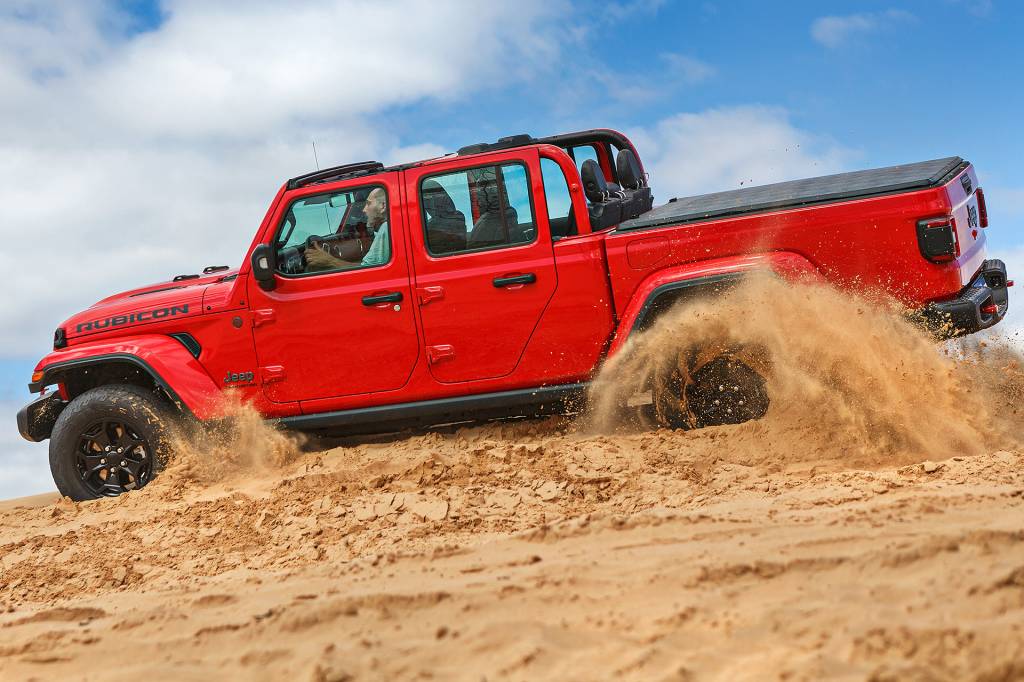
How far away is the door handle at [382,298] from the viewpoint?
602cm

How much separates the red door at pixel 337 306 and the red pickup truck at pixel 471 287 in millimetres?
10

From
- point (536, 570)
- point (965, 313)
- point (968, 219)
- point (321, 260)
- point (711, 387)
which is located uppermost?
point (321, 260)

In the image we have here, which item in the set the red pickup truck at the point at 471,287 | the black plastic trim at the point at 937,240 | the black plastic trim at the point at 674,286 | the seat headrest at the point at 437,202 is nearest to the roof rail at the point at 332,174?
the red pickup truck at the point at 471,287

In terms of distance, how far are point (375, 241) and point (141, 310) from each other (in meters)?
1.85

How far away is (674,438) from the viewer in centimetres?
566

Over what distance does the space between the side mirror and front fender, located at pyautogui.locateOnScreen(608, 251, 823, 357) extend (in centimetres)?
217

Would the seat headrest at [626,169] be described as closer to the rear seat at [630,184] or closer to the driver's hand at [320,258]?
the rear seat at [630,184]

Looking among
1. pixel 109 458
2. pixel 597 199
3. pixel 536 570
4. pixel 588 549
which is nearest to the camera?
pixel 536 570

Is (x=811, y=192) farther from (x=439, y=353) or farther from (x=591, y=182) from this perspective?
(x=439, y=353)

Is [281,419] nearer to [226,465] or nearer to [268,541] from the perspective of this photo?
[226,465]

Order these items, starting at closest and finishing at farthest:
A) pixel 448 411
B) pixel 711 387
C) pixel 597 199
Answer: pixel 711 387 → pixel 448 411 → pixel 597 199

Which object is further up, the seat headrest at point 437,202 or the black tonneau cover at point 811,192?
the seat headrest at point 437,202

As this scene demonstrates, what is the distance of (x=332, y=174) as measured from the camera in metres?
6.37

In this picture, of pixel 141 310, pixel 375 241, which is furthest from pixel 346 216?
pixel 141 310
